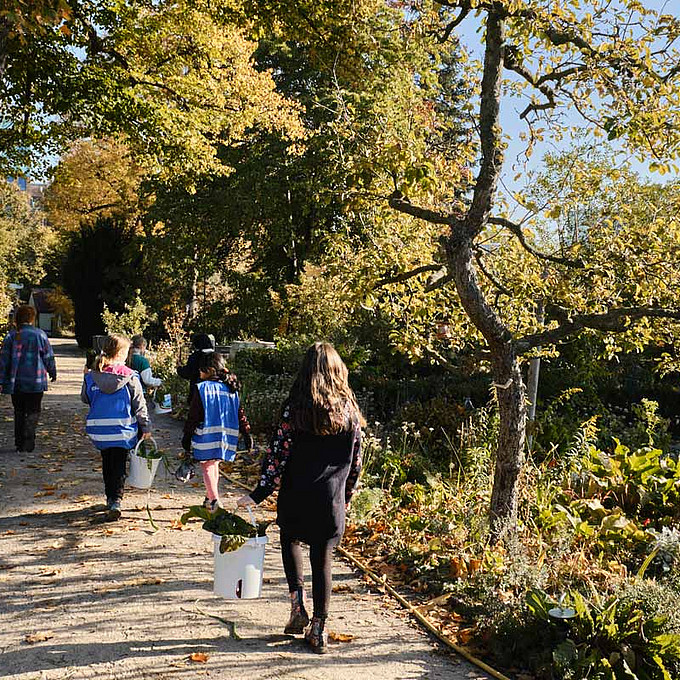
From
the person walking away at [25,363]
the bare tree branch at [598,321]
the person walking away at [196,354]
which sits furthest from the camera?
the person walking away at [25,363]

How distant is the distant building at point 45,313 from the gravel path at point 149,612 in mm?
37749

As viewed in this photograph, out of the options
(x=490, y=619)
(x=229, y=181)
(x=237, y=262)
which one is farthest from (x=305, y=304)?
(x=490, y=619)

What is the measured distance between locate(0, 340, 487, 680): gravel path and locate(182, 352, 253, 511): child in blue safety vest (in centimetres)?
71

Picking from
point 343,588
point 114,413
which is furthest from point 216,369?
point 343,588

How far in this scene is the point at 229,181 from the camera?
2183 centimetres

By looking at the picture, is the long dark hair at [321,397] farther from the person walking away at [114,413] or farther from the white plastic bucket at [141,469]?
the white plastic bucket at [141,469]

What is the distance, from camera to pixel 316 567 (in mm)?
4102

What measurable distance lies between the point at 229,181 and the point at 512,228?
17.1m

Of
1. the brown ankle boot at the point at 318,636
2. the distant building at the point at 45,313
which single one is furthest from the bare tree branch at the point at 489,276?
the distant building at the point at 45,313

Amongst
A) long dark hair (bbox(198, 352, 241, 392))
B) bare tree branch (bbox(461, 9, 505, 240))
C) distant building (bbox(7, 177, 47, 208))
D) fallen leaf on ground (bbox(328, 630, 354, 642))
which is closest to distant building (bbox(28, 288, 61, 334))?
distant building (bbox(7, 177, 47, 208))

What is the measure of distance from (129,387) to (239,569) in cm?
247

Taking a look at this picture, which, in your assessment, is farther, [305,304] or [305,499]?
[305,304]

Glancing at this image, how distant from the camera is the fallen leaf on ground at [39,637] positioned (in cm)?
406

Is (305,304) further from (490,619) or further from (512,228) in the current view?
(490,619)
